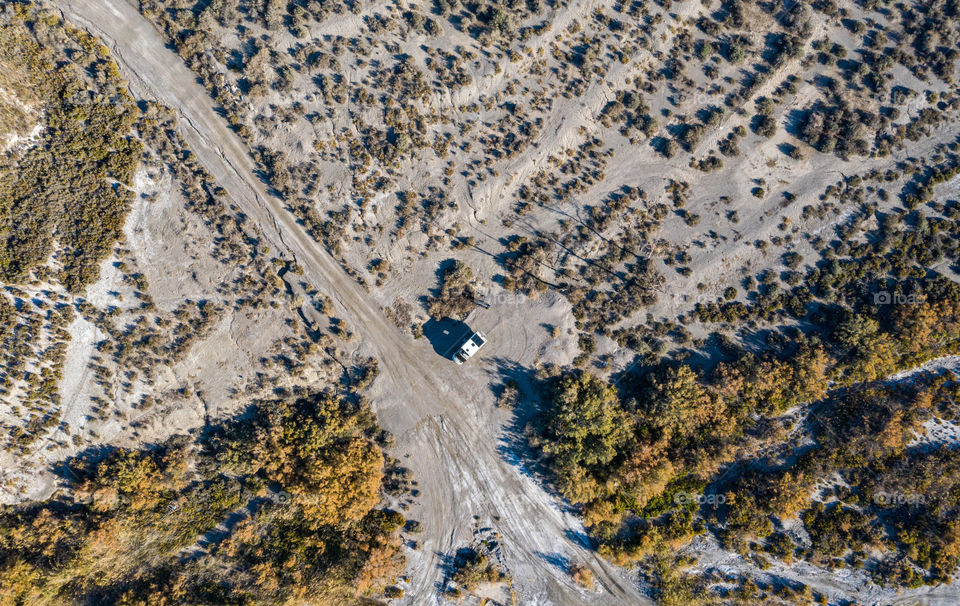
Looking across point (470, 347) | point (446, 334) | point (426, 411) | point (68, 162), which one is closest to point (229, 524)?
point (426, 411)

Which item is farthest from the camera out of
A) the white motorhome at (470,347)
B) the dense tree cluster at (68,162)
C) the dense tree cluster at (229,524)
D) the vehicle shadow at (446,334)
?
the vehicle shadow at (446,334)

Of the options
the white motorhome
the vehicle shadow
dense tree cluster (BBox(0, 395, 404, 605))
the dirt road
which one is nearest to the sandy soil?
the dirt road

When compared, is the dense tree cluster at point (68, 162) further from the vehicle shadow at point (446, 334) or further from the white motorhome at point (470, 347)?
the white motorhome at point (470, 347)

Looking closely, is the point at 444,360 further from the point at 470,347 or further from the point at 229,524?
the point at 229,524

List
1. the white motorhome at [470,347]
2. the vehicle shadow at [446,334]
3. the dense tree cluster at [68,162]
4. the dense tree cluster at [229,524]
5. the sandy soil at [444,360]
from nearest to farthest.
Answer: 1. the dense tree cluster at [229,524]
2. the dense tree cluster at [68,162]
3. the white motorhome at [470,347]
4. the sandy soil at [444,360]
5. the vehicle shadow at [446,334]

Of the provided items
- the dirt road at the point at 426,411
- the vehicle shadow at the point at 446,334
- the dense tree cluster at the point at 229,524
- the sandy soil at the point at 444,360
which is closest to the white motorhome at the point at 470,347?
the vehicle shadow at the point at 446,334

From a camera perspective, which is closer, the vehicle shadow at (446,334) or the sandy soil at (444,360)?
the sandy soil at (444,360)
